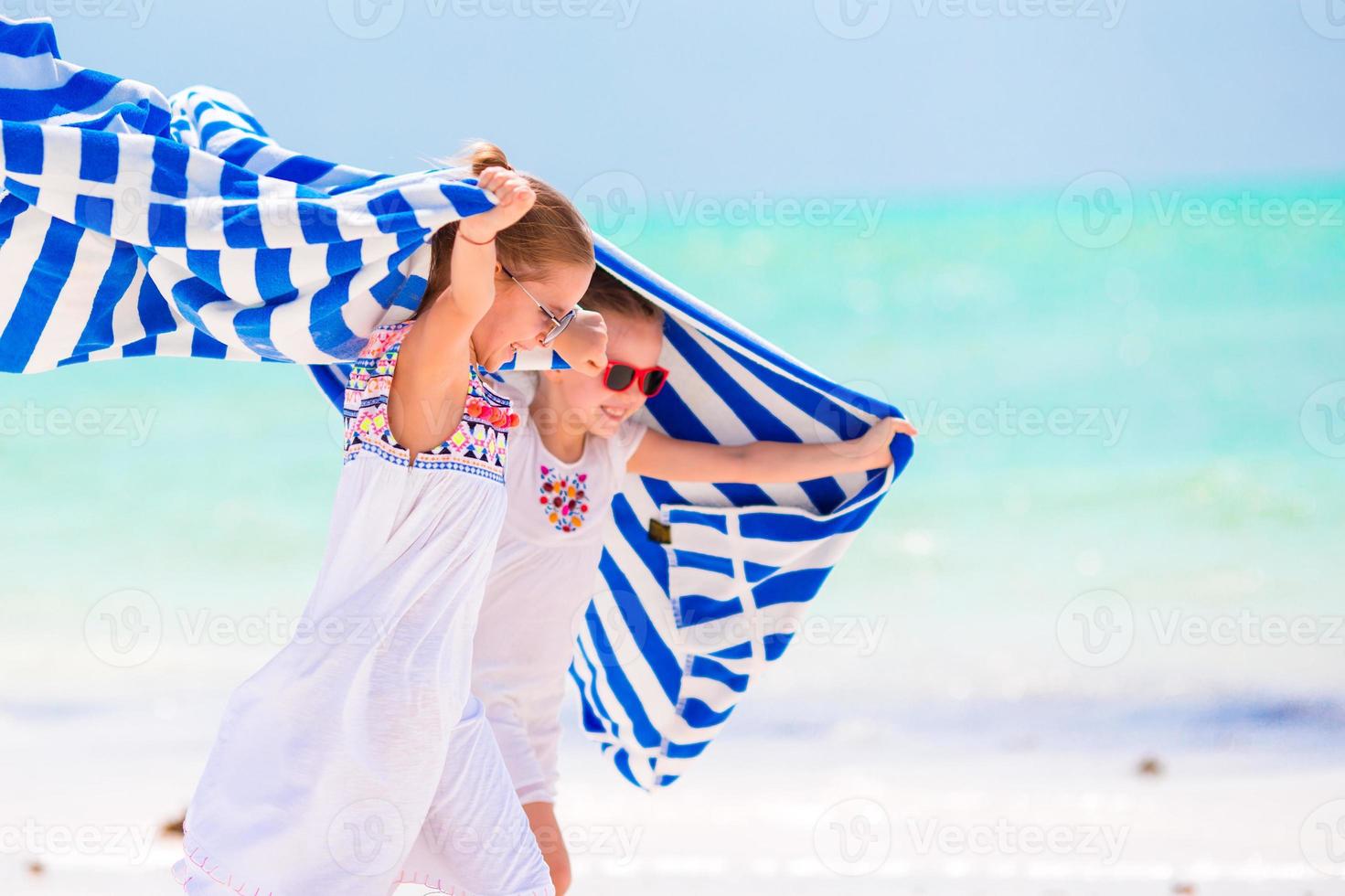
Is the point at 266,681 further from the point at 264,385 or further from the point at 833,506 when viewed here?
the point at 264,385

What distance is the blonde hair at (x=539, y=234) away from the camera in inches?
102

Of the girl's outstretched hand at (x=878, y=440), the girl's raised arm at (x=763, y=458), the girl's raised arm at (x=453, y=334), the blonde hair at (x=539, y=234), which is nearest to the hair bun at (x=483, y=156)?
the blonde hair at (x=539, y=234)

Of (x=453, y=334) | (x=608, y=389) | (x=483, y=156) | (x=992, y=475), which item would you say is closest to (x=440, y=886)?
(x=453, y=334)

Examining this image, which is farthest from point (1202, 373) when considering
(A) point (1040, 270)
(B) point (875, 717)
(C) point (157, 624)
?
(C) point (157, 624)

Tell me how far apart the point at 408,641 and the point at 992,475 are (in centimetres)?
703

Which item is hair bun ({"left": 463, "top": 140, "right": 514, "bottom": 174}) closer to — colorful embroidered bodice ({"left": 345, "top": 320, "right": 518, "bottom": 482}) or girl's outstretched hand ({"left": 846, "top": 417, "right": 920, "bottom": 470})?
colorful embroidered bodice ({"left": 345, "top": 320, "right": 518, "bottom": 482})

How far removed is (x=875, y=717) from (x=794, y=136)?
9.16m

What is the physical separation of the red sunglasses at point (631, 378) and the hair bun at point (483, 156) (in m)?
0.70

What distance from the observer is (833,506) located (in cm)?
363

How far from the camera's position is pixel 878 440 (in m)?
3.39

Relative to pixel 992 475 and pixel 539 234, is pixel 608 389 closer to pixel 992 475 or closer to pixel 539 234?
pixel 539 234

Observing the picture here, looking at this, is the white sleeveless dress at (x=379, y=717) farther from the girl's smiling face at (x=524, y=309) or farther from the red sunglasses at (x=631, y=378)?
the red sunglasses at (x=631, y=378)

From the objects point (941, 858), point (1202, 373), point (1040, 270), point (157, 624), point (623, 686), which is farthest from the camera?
point (1040, 270)

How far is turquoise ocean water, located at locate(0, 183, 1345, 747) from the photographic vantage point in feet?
20.2
